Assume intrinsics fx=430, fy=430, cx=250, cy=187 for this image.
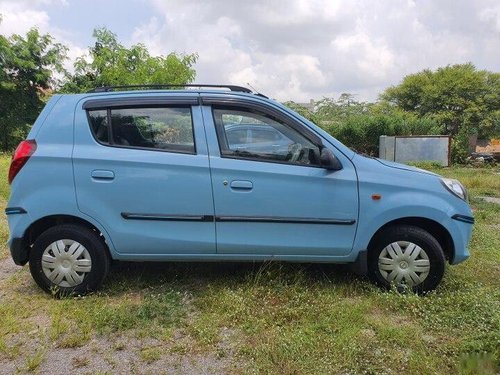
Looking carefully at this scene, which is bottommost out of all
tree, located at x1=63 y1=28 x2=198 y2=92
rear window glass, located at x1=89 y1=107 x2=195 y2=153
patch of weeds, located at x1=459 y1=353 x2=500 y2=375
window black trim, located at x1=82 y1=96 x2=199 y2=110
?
patch of weeds, located at x1=459 y1=353 x2=500 y2=375

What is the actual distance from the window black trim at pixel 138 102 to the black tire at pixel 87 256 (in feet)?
3.41

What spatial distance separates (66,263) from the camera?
3621 mm

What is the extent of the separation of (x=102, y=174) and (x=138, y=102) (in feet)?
2.23

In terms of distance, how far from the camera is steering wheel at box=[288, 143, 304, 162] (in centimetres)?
362

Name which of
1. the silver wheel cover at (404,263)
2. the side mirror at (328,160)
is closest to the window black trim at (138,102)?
the side mirror at (328,160)

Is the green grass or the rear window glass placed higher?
the rear window glass

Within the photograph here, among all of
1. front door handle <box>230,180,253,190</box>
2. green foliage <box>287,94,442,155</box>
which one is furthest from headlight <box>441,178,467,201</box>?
green foliage <box>287,94,442,155</box>

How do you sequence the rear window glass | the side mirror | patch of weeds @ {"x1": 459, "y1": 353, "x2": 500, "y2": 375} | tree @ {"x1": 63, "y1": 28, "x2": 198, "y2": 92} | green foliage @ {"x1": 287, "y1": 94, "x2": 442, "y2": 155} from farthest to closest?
green foliage @ {"x1": 287, "y1": 94, "x2": 442, "y2": 155}
tree @ {"x1": 63, "y1": 28, "x2": 198, "y2": 92}
the rear window glass
the side mirror
patch of weeds @ {"x1": 459, "y1": 353, "x2": 500, "y2": 375}

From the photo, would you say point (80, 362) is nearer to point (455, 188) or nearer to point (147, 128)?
point (147, 128)

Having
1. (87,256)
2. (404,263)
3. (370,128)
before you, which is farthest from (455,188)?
(370,128)

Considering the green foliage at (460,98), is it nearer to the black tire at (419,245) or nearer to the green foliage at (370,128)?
the green foliage at (370,128)

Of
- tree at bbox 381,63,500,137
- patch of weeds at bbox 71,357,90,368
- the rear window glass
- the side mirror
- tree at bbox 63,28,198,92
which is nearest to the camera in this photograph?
patch of weeds at bbox 71,357,90,368

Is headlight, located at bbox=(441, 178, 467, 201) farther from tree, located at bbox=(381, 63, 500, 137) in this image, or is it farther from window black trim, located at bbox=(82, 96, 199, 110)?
tree, located at bbox=(381, 63, 500, 137)

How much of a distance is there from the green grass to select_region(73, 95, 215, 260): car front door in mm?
500
